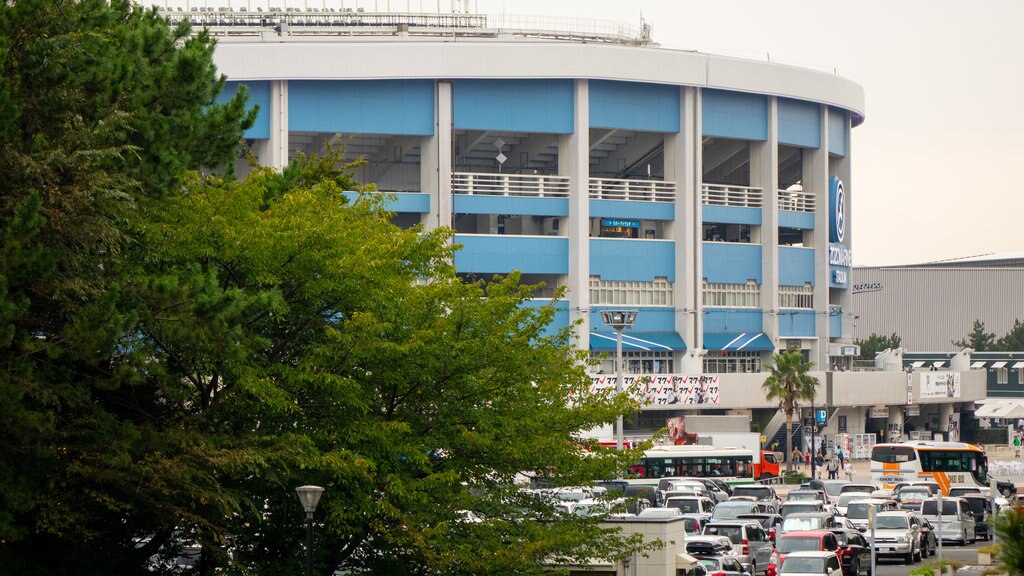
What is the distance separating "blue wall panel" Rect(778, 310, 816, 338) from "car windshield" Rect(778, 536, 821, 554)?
60036mm

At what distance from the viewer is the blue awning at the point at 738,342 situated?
93606mm

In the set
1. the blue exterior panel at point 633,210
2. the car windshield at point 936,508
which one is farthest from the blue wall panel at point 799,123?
the car windshield at point 936,508

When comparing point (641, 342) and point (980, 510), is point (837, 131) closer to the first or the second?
point (641, 342)

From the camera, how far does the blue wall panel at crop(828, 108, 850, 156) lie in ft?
333

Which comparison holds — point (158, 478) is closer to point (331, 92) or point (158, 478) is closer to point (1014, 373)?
point (331, 92)

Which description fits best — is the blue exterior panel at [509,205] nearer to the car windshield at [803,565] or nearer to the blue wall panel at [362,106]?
the blue wall panel at [362,106]

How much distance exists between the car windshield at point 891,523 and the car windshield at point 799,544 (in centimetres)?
857

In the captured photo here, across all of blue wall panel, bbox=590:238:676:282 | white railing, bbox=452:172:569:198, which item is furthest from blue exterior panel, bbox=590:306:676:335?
white railing, bbox=452:172:569:198

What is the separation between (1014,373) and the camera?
132m

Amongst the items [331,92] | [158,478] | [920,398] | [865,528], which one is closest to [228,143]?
[158,478]

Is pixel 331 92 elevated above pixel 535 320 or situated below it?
above

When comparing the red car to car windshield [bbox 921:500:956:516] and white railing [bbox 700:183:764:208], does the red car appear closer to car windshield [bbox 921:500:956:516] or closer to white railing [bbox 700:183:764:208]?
car windshield [bbox 921:500:956:516]

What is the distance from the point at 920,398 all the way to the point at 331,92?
158 feet

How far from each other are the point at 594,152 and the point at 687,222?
482 inches
